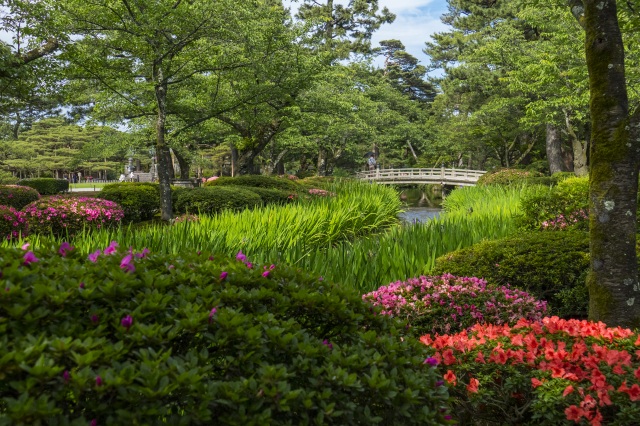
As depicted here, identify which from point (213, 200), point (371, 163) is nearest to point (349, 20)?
point (371, 163)

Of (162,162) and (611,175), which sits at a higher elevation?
(162,162)

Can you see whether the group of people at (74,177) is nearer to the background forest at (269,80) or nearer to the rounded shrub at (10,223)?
the background forest at (269,80)

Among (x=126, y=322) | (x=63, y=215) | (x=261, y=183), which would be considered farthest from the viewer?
(x=261, y=183)

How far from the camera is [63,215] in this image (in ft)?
32.6

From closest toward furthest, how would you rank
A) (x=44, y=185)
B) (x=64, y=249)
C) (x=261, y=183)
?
1. (x=64, y=249)
2. (x=261, y=183)
3. (x=44, y=185)

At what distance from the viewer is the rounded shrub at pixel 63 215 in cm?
981

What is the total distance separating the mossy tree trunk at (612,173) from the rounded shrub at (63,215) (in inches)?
349

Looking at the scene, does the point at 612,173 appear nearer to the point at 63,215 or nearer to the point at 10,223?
the point at 10,223

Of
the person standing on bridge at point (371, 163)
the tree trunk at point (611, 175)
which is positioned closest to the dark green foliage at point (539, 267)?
the tree trunk at point (611, 175)

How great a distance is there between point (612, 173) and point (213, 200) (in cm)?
1031

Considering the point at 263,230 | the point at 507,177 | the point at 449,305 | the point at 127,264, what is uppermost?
the point at 507,177

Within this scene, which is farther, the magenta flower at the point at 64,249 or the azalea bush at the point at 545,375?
the azalea bush at the point at 545,375

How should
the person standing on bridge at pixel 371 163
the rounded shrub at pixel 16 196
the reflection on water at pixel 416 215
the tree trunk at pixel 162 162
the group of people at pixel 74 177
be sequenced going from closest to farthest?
the tree trunk at pixel 162 162 → the rounded shrub at pixel 16 196 → the reflection on water at pixel 416 215 → the person standing on bridge at pixel 371 163 → the group of people at pixel 74 177

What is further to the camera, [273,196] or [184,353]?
[273,196]
